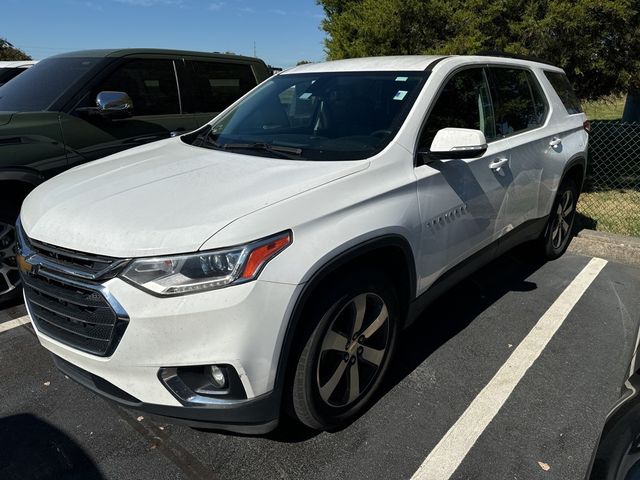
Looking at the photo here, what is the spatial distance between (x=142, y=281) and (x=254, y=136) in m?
1.45

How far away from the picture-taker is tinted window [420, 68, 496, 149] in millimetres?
2880

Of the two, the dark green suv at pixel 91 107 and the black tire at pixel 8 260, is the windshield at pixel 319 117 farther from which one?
the black tire at pixel 8 260

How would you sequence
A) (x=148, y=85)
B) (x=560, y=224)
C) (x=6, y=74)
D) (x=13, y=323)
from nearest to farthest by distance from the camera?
(x=13, y=323) → (x=148, y=85) → (x=560, y=224) → (x=6, y=74)

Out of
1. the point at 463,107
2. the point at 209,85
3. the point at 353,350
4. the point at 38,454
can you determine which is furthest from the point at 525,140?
the point at 38,454

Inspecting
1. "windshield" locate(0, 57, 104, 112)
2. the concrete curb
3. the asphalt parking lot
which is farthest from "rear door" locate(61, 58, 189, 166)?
the concrete curb

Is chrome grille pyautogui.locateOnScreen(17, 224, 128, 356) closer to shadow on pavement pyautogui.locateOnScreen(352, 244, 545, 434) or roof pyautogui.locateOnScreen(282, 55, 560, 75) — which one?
shadow on pavement pyautogui.locateOnScreen(352, 244, 545, 434)

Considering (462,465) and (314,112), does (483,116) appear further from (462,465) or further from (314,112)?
(462,465)

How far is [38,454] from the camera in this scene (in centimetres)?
236

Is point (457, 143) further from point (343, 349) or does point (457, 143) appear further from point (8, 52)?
point (8, 52)

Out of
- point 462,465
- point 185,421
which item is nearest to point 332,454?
point 462,465

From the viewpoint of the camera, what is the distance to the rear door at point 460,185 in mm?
2726

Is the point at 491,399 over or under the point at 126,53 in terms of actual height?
under

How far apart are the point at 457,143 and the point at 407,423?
146 cm

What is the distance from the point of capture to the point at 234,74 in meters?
5.31
